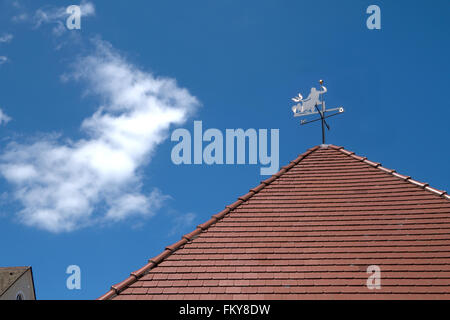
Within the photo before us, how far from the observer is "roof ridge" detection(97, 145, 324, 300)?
18.4 feet

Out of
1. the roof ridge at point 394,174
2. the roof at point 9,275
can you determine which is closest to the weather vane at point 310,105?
the roof ridge at point 394,174

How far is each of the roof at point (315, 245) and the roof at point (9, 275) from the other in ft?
65.6

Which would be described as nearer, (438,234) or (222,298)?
(222,298)

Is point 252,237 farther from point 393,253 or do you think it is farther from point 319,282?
point 393,253

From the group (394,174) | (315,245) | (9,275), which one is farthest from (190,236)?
(9,275)

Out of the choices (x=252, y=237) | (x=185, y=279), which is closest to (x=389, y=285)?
(x=252, y=237)

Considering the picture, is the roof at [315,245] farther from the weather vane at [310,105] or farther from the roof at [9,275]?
the roof at [9,275]

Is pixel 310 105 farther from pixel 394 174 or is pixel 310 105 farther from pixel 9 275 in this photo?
pixel 9 275

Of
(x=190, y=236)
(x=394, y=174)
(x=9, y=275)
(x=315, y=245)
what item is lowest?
(x=9, y=275)

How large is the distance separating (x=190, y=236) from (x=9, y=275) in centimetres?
2112

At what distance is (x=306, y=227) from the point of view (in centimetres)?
648

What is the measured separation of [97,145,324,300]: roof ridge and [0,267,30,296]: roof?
64.7 feet

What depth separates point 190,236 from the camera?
655 centimetres
